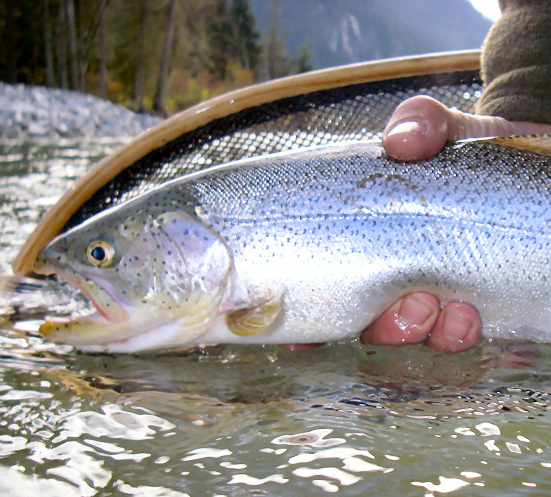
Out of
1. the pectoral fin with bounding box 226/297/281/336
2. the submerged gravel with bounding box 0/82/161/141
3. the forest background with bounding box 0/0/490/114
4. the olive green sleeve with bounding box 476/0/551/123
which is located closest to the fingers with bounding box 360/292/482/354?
the pectoral fin with bounding box 226/297/281/336

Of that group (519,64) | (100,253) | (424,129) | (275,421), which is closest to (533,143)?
(424,129)

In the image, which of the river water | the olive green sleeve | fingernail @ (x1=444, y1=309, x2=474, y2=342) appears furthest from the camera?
the olive green sleeve

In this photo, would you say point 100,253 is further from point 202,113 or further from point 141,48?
point 141,48

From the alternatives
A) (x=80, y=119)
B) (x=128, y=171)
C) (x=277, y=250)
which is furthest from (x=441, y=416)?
(x=80, y=119)

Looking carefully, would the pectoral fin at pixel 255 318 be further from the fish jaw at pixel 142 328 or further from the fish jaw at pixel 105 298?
the fish jaw at pixel 105 298

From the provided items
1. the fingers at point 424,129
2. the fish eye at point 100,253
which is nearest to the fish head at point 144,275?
the fish eye at point 100,253

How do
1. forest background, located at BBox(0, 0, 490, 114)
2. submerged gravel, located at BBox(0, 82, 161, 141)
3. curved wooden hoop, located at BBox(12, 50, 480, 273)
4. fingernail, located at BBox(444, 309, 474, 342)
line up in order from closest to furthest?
fingernail, located at BBox(444, 309, 474, 342) < curved wooden hoop, located at BBox(12, 50, 480, 273) < submerged gravel, located at BBox(0, 82, 161, 141) < forest background, located at BBox(0, 0, 490, 114)

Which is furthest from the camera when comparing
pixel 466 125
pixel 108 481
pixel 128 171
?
pixel 128 171

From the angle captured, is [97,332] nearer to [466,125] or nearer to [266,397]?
[266,397]

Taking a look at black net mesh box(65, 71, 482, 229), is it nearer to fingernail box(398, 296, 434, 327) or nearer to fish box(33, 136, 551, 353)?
fish box(33, 136, 551, 353)
